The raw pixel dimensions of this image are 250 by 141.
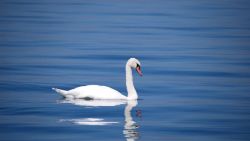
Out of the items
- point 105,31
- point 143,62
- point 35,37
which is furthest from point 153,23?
point 143,62

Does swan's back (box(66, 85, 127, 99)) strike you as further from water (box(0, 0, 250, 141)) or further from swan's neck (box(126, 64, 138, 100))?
swan's neck (box(126, 64, 138, 100))

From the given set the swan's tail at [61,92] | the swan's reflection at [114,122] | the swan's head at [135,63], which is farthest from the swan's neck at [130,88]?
the swan's tail at [61,92]

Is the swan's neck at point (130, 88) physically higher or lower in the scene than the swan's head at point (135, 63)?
lower

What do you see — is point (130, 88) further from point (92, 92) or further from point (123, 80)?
point (123, 80)

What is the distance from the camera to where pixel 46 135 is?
15.8m

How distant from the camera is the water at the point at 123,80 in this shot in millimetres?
16625

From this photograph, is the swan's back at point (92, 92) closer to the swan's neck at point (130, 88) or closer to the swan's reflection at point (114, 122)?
the swan's reflection at point (114, 122)

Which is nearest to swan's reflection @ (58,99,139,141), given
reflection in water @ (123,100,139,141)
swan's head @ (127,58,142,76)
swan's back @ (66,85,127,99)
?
reflection in water @ (123,100,139,141)

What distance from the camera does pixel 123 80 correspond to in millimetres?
24641

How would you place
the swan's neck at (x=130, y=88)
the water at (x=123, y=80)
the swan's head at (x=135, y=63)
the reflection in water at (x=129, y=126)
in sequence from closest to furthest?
1. the reflection in water at (x=129, y=126)
2. the water at (x=123, y=80)
3. the swan's neck at (x=130, y=88)
4. the swan's head at (x=135, y=63)

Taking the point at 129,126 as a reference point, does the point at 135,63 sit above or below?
above

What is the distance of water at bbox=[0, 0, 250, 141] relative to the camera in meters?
16.6

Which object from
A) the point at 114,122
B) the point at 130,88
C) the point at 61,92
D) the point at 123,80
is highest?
the point at 123,80

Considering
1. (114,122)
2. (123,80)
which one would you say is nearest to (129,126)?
(114,122)
